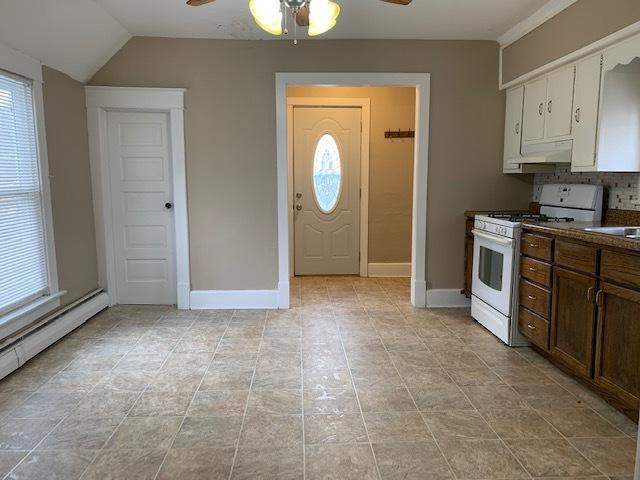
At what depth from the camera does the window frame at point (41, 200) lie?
2.95 metres

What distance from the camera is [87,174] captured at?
4.04 m

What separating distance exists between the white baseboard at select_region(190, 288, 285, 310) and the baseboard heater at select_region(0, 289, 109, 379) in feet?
3.13

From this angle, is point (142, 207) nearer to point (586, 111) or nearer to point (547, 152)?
point (547, 152)

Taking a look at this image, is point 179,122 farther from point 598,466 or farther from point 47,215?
point 598,466

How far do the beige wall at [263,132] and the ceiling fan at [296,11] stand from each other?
161 cm

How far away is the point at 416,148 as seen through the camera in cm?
422

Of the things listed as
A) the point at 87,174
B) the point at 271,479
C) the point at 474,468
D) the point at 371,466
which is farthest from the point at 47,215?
the point at 474,468

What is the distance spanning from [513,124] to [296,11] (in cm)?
243

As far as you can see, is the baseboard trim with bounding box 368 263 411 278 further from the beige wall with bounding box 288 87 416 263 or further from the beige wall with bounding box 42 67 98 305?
the beige wall with bounding box 42 67 98 305

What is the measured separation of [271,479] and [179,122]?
3.16 m

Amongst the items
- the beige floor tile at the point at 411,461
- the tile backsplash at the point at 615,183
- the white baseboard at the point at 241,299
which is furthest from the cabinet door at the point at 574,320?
the white baseboard at the point at 241,299

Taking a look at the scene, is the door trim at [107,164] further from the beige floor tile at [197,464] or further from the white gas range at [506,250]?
the white gas range at [506,250]

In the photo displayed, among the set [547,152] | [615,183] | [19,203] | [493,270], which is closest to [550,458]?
[493,270]

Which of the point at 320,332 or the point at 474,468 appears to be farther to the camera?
the point at 320,332
